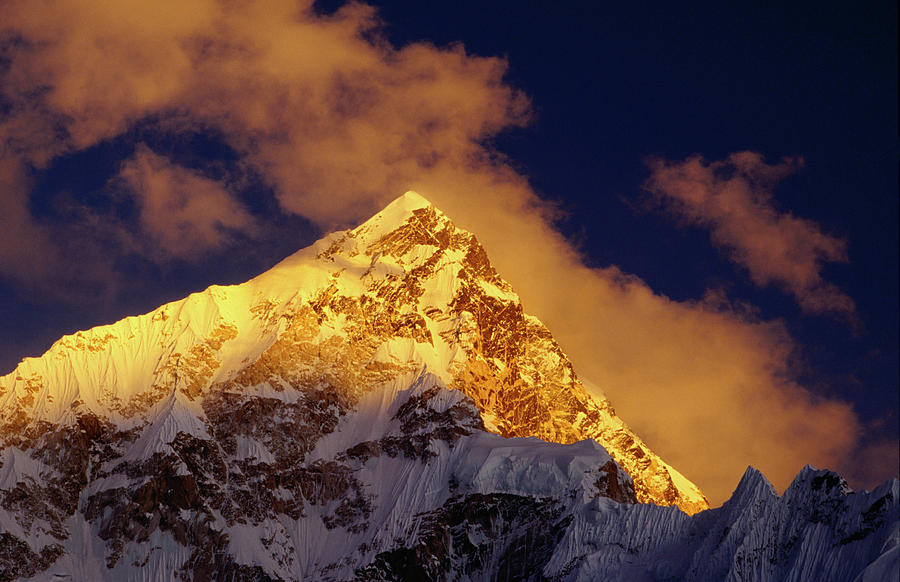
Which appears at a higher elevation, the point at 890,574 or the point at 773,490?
the point at 773,490

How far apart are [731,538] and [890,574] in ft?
109

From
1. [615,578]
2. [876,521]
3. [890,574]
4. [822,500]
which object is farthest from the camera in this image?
[615,578]

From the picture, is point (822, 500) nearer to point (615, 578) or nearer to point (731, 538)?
point (731, 538)

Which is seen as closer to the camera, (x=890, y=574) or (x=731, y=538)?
(x=890, y=574)

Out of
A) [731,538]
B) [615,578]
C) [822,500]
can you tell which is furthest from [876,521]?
[615,578]

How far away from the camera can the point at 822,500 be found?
588 feet

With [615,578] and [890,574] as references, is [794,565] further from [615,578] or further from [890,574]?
[615,578]

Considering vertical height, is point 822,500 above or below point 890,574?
above

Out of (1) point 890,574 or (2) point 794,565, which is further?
(2) point 794,565

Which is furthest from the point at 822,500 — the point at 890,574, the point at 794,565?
the point at 890,574

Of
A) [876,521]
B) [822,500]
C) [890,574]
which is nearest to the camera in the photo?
[890,574]

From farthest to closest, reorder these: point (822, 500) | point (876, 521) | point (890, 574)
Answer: point (822, 500), point (876, 521), point (890, 574)

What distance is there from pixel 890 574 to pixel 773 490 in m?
36.6

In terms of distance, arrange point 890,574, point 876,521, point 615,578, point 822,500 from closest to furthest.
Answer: point 890,574 < point 876,521 < point 822,500 < point 615,578
